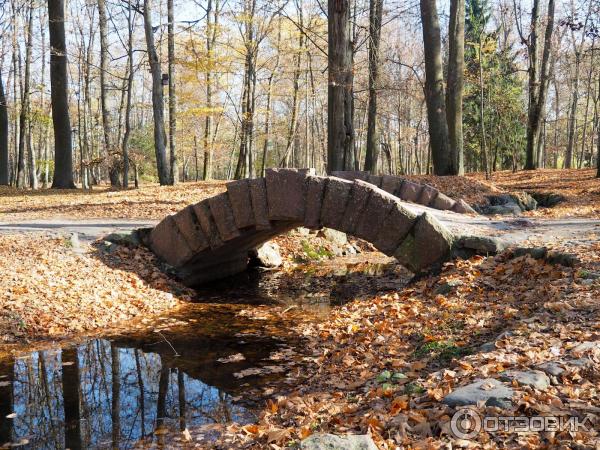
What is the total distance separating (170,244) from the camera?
909 cm

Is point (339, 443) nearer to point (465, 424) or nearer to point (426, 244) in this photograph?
point (465, 424)

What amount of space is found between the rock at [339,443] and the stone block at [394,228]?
497cm

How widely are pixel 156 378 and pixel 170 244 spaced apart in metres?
4.24

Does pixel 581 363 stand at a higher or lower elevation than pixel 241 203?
lower

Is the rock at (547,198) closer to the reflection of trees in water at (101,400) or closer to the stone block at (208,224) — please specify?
the stone block at (208,224)

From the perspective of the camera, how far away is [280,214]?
322 inches

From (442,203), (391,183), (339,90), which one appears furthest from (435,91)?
(442,203)

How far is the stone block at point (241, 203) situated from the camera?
8.41 metres

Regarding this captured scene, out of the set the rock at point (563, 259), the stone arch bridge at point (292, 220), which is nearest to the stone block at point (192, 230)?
the stone arch bridge at point (292, 220)

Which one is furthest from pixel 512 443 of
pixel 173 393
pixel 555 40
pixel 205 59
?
pixel 555 40

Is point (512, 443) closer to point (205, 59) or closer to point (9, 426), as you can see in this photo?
point (9, 426)

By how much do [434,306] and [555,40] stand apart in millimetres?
26329

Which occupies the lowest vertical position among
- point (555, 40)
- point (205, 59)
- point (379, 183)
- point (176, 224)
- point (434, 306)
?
point (434, 306)

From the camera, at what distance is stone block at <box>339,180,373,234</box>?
7746 mm
